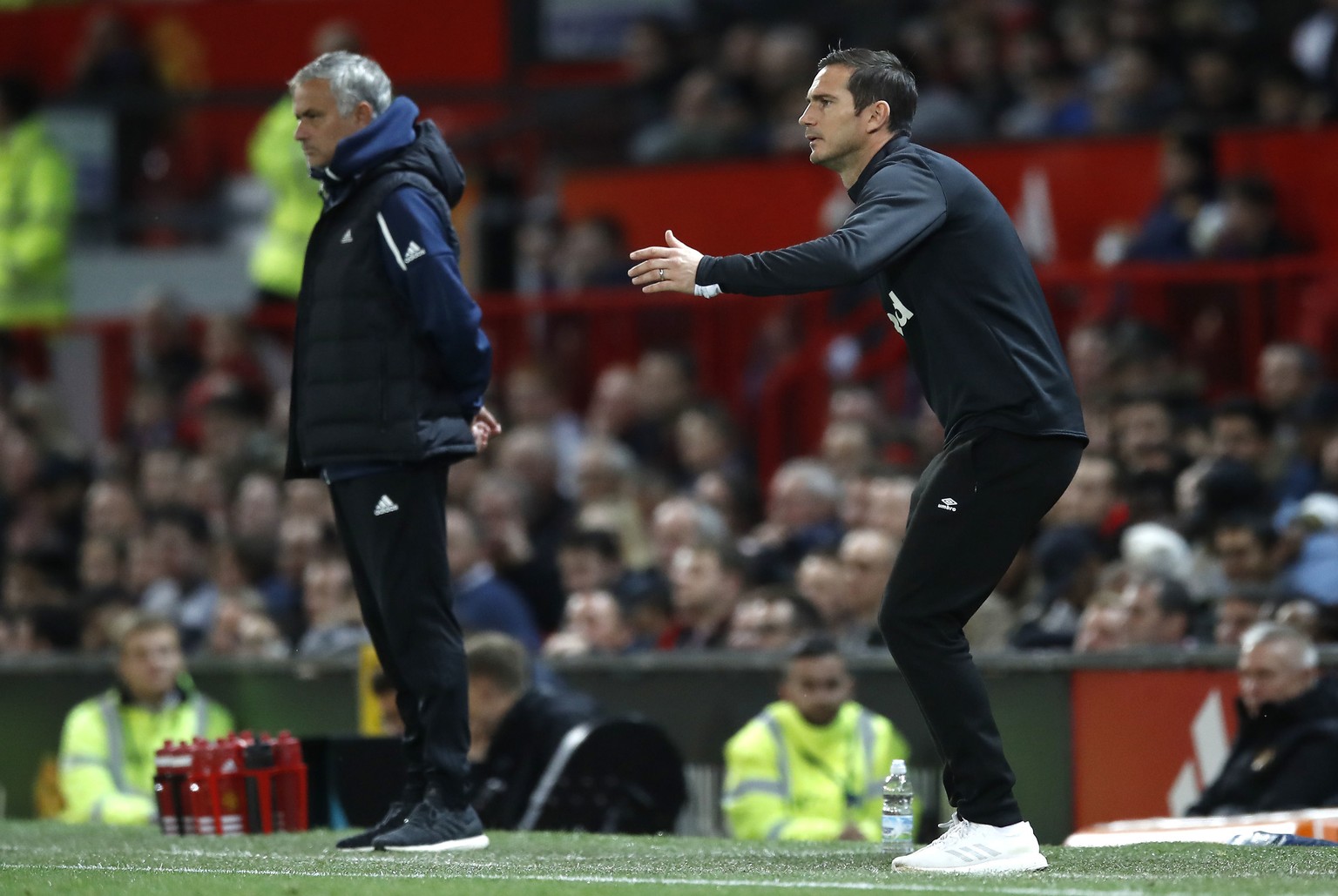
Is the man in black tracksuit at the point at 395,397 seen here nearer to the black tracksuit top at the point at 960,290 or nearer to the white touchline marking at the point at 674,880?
the white touchline marking at the point at 674,880

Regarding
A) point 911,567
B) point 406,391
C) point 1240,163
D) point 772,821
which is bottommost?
point 772,821

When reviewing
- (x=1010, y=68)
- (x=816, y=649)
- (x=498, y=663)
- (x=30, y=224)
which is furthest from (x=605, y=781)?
(x=30, y=224)

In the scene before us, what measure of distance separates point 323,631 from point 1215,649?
449 cm

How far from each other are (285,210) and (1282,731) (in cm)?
879

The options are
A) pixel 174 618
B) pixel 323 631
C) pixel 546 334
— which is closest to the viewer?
pixel 323 631

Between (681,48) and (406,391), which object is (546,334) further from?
(406,391)

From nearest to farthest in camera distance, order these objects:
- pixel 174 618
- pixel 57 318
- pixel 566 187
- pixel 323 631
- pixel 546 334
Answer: pixel 323 631, pixel 174 618, pixel 546 334, pixel 566 187, pixel 57 318

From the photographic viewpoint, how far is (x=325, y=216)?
283 inches

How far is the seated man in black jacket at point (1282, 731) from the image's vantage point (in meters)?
8.51

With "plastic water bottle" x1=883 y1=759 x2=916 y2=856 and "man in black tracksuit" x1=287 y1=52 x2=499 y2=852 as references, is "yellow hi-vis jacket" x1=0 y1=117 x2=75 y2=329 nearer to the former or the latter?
"man in black tracksuit" x1=287 y1=52 x2=499 y2=852

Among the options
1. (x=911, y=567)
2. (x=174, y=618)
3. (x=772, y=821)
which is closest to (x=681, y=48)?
(x=174, y=618)

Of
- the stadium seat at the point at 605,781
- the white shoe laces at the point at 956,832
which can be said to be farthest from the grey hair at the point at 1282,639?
the white shoe laces at the point at 956,832

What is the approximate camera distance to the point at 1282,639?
8523 mm

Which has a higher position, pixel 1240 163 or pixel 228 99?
pixel 228 99
